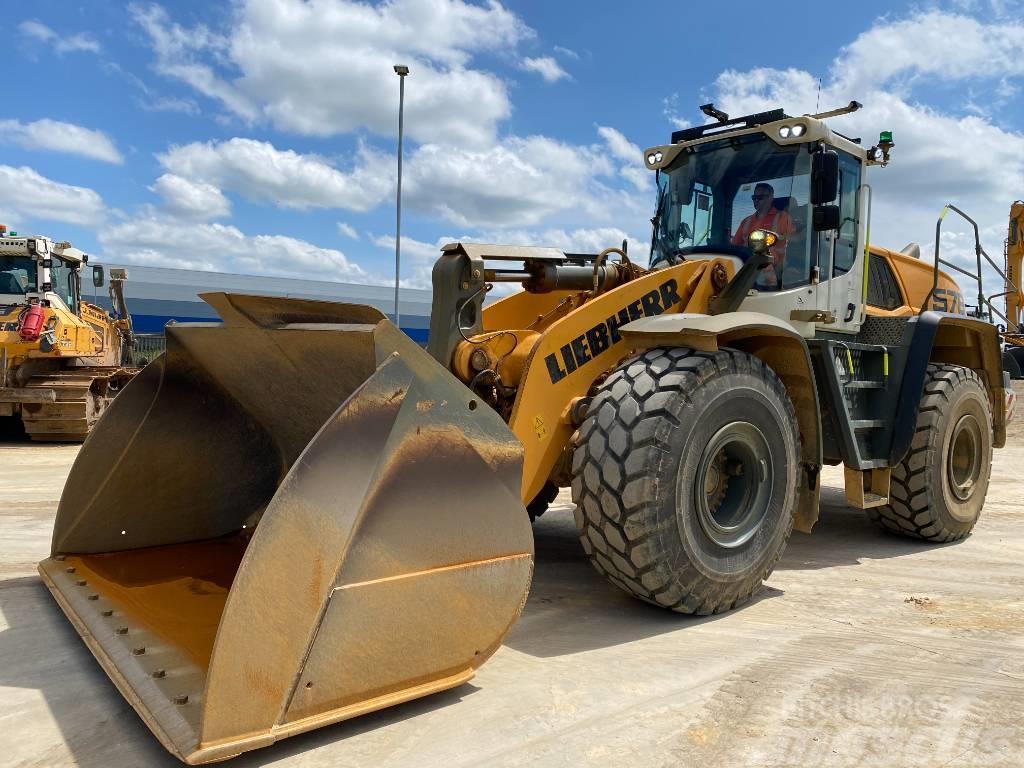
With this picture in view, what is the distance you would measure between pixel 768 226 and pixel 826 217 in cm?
34

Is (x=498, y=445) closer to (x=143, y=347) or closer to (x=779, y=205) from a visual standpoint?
(x=779, y=205)

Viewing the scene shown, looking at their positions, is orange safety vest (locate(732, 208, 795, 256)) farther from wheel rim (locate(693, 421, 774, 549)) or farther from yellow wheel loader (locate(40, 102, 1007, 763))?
wheel rim (locate(693, 421, 774, 549))

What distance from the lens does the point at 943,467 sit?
5676mm

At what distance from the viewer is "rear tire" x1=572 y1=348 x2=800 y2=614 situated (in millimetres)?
3543

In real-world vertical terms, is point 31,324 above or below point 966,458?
above

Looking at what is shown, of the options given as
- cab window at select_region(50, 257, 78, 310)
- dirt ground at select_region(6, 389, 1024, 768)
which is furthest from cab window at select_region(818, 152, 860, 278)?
cab window at select_region(50, 257, 78, 310)

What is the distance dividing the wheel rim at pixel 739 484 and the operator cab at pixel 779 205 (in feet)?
3.92

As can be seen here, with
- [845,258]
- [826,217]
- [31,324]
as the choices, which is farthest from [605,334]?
[31,324]

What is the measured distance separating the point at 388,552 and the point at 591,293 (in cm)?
225

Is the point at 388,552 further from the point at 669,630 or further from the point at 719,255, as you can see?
the point at 719,255

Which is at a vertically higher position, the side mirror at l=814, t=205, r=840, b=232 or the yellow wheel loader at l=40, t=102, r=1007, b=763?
the side mirror at l=814, t=205, r=840, b=232

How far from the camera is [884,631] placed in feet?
12.6

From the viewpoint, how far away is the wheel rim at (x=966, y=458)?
599cm

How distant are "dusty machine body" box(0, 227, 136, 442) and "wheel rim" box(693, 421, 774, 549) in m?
9.91
